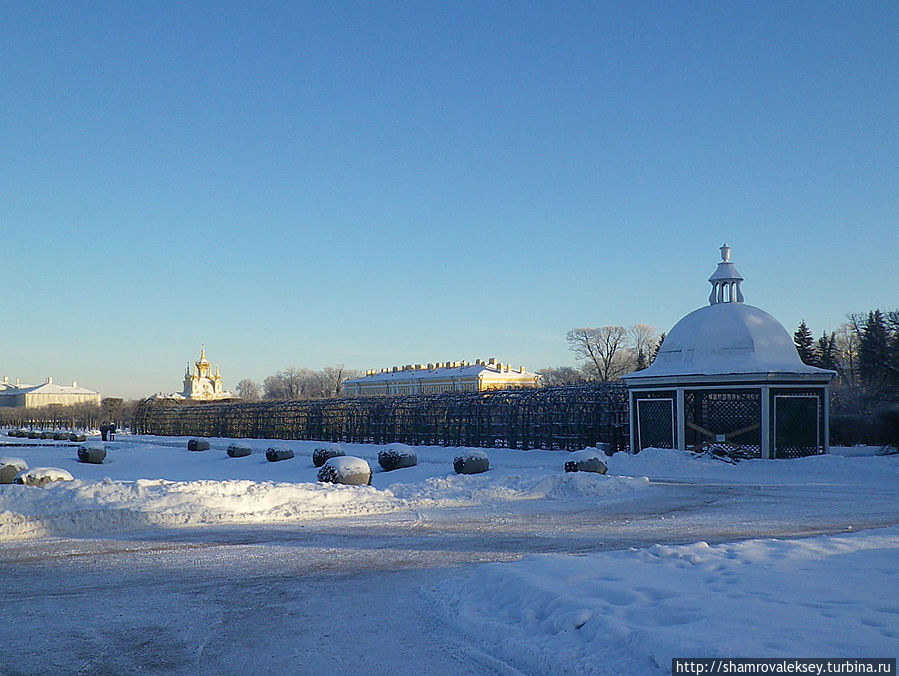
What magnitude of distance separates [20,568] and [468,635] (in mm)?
6886

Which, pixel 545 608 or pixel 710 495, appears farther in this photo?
A: pixel 710 495

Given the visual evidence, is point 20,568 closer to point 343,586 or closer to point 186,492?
point 343,586

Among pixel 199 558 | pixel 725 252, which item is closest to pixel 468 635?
pixel 199 558

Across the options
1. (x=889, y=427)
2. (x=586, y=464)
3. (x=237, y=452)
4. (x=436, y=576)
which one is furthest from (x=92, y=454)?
(x=889, y=427)

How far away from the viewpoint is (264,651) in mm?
7004

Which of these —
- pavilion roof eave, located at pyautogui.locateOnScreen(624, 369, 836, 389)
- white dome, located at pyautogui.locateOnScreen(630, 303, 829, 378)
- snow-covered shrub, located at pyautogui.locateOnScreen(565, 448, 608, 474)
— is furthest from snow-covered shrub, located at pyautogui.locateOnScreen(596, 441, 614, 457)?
snow-covered shrub, located at pyautogui.locateOnScreen(565, 448, 608, 474)

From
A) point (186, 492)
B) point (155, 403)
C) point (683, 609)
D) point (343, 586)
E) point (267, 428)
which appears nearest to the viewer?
point (683, 609)

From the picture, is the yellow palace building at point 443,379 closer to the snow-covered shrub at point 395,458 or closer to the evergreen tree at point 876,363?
the evergreen tree at point 876,363

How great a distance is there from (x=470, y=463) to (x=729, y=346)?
1188cm

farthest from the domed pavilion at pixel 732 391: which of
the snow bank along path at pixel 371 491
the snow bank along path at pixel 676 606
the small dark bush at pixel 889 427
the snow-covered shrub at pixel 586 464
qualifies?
the snow bank along path at pixel 676 606

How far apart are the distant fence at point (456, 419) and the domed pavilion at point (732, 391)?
3023mm

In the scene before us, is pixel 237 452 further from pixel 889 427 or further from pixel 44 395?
pixel 44 395

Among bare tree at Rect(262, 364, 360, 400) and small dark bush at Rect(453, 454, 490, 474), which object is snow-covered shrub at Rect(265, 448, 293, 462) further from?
bare tree at Rect(262, 364, 360, 400)

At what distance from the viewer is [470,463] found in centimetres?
2375
